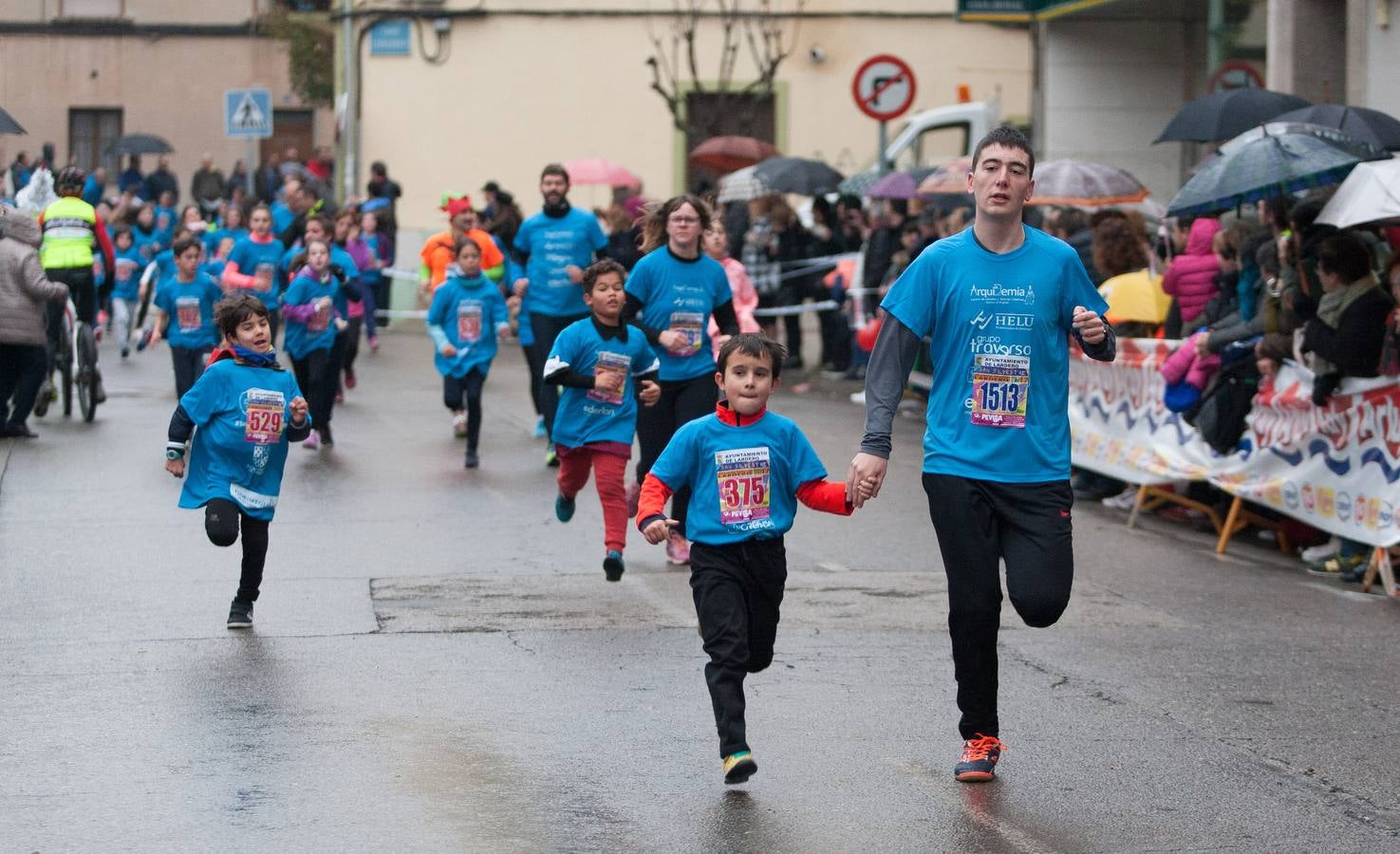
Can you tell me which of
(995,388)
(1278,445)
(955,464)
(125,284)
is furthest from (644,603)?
(125,284)

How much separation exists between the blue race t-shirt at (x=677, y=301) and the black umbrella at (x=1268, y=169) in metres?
2.89

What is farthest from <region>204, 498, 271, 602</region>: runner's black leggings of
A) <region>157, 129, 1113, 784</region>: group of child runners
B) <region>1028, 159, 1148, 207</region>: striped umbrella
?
<region>1028, 159, 1148, 207</region>: striped umbrella

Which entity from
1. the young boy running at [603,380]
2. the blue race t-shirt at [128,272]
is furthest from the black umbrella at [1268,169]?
the blue race t-shirt at [128,272]

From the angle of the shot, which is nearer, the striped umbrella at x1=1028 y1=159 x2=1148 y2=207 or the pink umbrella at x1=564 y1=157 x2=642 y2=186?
the striped umbrella at x1=1028 y1=159 x2=1148 y2=207

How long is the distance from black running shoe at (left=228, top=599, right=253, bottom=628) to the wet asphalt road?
106mm

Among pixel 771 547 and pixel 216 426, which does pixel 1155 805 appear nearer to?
pixel 771 547

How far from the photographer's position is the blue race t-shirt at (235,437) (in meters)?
9.20

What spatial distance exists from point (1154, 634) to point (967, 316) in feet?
10.8

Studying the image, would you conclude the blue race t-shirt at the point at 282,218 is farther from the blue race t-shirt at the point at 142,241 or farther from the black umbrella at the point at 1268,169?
the black umbrella at the point at 1268,169

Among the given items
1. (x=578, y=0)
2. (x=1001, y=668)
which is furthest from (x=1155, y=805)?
(x=578, y=0)

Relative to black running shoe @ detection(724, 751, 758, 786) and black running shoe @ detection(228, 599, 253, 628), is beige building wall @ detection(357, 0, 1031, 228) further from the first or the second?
black running shoe @ detection(724, 751, 758, 786)

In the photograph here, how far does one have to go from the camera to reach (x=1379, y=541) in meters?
10.8

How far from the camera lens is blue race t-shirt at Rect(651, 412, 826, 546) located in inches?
270

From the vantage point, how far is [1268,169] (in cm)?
1153
